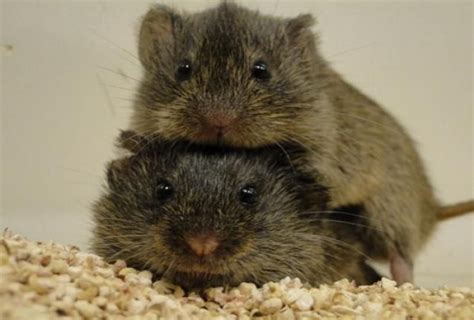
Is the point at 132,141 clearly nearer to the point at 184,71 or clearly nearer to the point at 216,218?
the point at 184,71

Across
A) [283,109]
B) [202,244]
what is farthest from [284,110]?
[202,244]

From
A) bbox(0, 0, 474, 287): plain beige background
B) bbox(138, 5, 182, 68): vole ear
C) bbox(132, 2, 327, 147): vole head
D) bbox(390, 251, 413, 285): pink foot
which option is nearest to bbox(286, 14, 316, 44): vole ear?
bbox(132, 2, 327, 147): vole head

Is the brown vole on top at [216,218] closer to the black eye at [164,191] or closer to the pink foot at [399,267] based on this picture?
the black eye at [164,191]

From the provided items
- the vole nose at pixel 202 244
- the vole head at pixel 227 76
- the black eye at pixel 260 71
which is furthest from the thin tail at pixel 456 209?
the vole nose at pixel 202 244

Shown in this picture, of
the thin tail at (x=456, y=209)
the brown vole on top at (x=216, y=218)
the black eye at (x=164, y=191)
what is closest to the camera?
the brown vole on top at (x=216, y=218)

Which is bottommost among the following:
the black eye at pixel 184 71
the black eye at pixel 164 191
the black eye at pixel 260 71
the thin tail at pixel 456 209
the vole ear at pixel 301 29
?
the thin tail at pixel 456 209

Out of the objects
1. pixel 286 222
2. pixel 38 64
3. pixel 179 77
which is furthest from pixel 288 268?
pixel 38 64

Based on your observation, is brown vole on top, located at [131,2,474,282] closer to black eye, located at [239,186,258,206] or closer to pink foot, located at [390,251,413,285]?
pink foot, located at [390,251,413,285]
